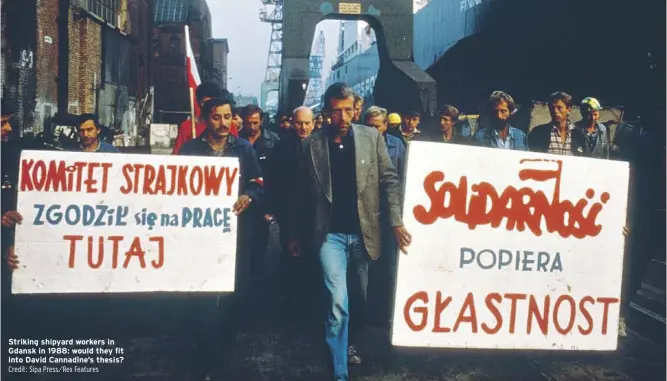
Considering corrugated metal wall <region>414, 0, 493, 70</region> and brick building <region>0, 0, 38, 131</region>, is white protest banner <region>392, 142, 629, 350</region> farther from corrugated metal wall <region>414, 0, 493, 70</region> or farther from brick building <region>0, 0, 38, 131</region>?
corrugated metal wall <region>414, 0, 493, 70</region>

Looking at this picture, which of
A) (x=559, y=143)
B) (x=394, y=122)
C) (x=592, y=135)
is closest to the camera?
(x=559, y=143)

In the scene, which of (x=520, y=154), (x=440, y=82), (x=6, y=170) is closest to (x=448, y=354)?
(x=520, y=154)

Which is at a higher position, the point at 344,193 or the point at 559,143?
the point at 559,143

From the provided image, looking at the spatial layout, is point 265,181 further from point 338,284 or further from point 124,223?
point 338,284

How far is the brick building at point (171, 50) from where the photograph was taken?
4106 centimetres

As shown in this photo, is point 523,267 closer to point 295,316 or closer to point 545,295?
point 545,295

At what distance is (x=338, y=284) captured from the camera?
356 centimetres

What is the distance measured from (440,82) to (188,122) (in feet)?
69.2

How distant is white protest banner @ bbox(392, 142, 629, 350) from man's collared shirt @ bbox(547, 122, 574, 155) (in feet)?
3.73

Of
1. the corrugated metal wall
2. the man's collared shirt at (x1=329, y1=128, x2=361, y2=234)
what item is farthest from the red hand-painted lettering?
the corrugated metal wall

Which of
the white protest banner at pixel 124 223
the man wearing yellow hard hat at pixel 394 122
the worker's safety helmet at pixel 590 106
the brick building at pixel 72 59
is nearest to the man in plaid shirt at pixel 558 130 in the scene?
the worker's safety helmet at pixel 590 106

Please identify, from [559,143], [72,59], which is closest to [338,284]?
[559,143]

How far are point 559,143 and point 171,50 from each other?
4262 centimetres

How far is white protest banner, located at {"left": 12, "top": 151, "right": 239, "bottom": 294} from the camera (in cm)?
369
